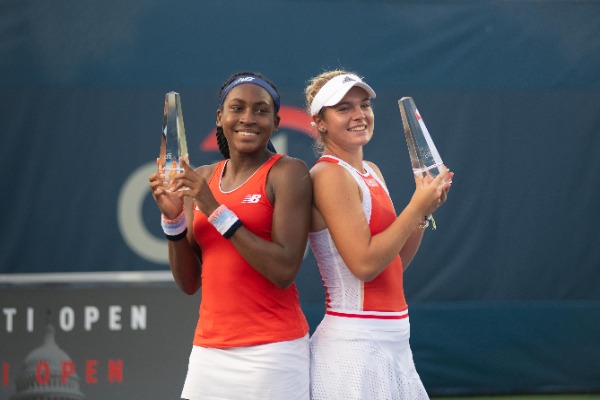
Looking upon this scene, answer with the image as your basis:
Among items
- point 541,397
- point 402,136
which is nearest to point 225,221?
point 402,136

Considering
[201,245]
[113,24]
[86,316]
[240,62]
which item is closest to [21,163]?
[113,24]

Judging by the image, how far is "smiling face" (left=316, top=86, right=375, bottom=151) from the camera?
8.51 feet

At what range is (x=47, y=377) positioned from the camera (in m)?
3.43

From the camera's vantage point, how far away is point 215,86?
5621 mm

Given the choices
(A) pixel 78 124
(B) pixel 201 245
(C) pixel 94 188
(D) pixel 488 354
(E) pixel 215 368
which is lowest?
(D) pixel 488 354

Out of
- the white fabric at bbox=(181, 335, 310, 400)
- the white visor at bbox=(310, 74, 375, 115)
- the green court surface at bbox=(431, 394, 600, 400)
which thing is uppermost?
the white visor at bbox=(310, 74, 375, 115)

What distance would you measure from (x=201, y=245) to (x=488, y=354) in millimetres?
3548

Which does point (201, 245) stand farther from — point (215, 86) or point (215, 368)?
point (215, 86)

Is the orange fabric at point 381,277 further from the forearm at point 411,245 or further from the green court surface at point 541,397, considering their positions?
the green court surface at point 541,397

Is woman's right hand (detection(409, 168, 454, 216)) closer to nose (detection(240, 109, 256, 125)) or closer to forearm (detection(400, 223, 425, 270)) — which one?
forearm (detection(400, 223, 425, 270))

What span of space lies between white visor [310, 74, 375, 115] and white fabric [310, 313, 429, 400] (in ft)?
2.00

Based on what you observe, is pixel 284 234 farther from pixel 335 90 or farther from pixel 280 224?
pixel 335 90

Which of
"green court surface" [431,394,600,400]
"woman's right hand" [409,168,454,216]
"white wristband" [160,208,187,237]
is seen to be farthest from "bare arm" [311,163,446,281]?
"green court surface" [431,394,600,400]

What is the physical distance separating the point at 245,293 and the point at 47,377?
4.31ft
